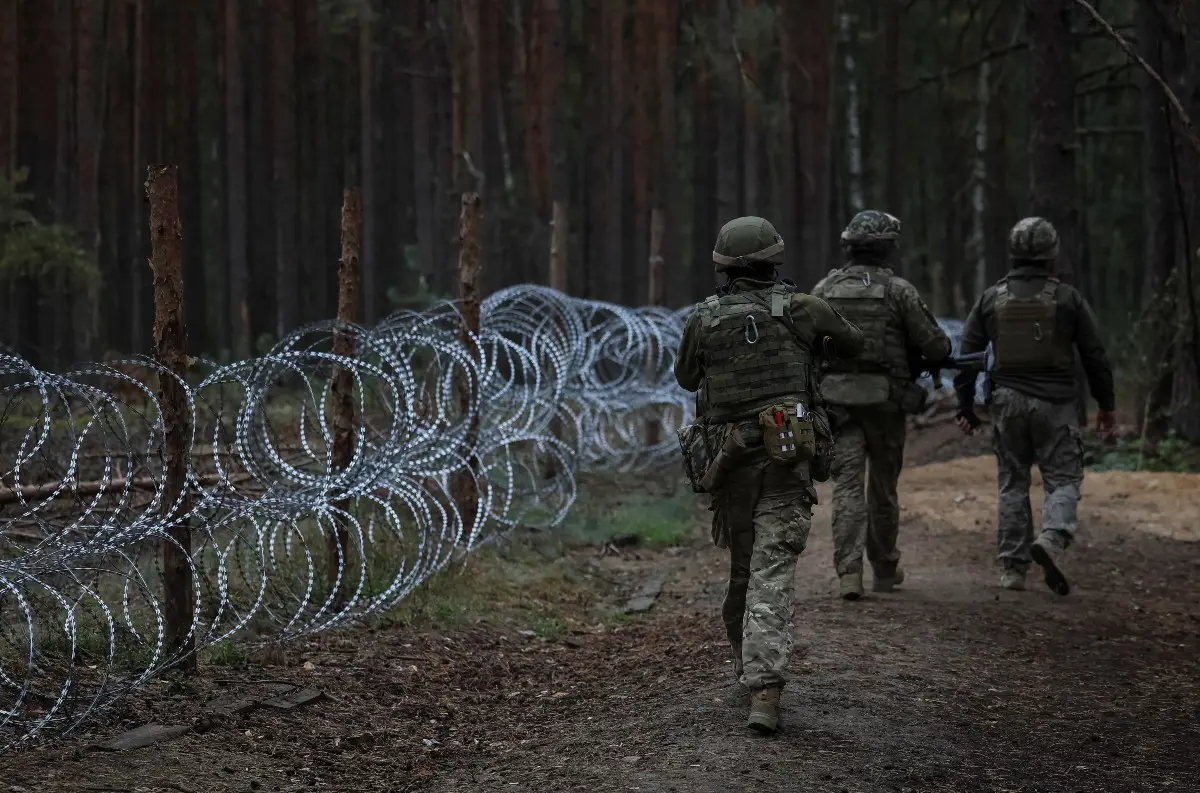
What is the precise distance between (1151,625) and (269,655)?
4.92 meters

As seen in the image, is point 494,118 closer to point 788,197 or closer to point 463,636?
point 788,197

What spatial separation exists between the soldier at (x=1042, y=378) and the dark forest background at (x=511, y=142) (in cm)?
880

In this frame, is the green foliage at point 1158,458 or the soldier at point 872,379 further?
the green foliage at point 1158,458

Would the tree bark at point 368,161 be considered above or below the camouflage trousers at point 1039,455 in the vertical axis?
above

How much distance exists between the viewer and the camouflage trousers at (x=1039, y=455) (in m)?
8.70

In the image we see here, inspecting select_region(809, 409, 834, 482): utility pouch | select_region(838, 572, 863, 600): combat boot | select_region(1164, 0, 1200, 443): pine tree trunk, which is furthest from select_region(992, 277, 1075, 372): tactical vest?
select_region(1164, 0, 1200, 443): pine tree trunk

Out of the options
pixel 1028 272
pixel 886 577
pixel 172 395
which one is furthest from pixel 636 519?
pixel 172 395

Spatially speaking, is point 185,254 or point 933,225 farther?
point 933,225

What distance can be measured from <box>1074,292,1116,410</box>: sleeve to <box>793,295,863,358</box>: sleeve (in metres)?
3.04

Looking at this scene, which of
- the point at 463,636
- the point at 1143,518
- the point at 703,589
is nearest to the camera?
the point at 463,636

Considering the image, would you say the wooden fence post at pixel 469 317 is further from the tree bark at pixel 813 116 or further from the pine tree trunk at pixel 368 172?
the tree bark at pixel 813 116

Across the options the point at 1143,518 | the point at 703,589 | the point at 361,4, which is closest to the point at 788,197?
the point at 361,4

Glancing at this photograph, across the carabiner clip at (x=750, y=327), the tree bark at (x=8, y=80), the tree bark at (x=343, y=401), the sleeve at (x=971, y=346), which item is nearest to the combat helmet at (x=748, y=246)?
the carabiner clip at (x=750, y=327)

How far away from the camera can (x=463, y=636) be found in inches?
329
